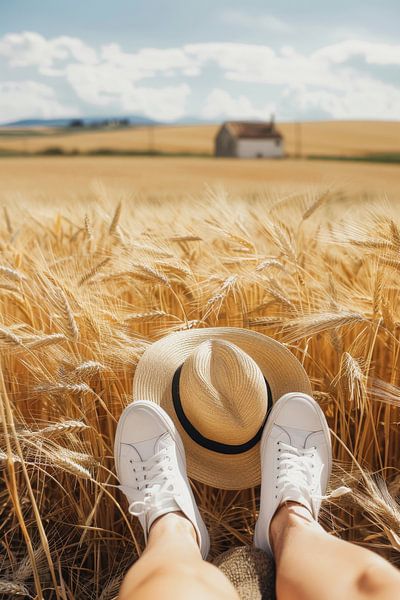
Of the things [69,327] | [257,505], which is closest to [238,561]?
[257,505]

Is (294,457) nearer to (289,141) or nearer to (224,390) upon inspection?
(224,390)

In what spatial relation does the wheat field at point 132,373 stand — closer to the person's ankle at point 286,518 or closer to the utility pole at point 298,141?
the person's ankle at point 286,518

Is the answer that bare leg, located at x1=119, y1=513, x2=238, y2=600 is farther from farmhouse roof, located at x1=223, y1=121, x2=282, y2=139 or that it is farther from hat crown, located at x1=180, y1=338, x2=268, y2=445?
farmhouse roof, located at x1=223, y1=121, x2=282, y2=139

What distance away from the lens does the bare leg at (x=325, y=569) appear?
986mm

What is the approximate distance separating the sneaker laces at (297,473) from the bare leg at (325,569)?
97mm

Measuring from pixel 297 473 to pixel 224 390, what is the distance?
263 millimetres

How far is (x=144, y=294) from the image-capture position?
1795mm

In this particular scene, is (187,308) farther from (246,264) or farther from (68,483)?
(68,483)

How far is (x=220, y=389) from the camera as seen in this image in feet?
4.74

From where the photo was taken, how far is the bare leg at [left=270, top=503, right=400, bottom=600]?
0.99 metres

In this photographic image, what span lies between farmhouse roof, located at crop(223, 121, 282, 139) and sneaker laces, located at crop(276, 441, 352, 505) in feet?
145

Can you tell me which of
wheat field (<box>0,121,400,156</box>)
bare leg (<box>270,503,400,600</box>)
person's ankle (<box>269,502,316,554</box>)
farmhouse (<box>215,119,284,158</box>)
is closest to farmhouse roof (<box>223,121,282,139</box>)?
farmhouse (<box>215,119,284,158</box>)

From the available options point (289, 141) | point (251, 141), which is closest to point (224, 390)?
point (289, 141)

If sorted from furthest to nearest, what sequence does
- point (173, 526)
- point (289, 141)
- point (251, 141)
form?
point (251, 141) → point (289, 141) → point (173, 526)
